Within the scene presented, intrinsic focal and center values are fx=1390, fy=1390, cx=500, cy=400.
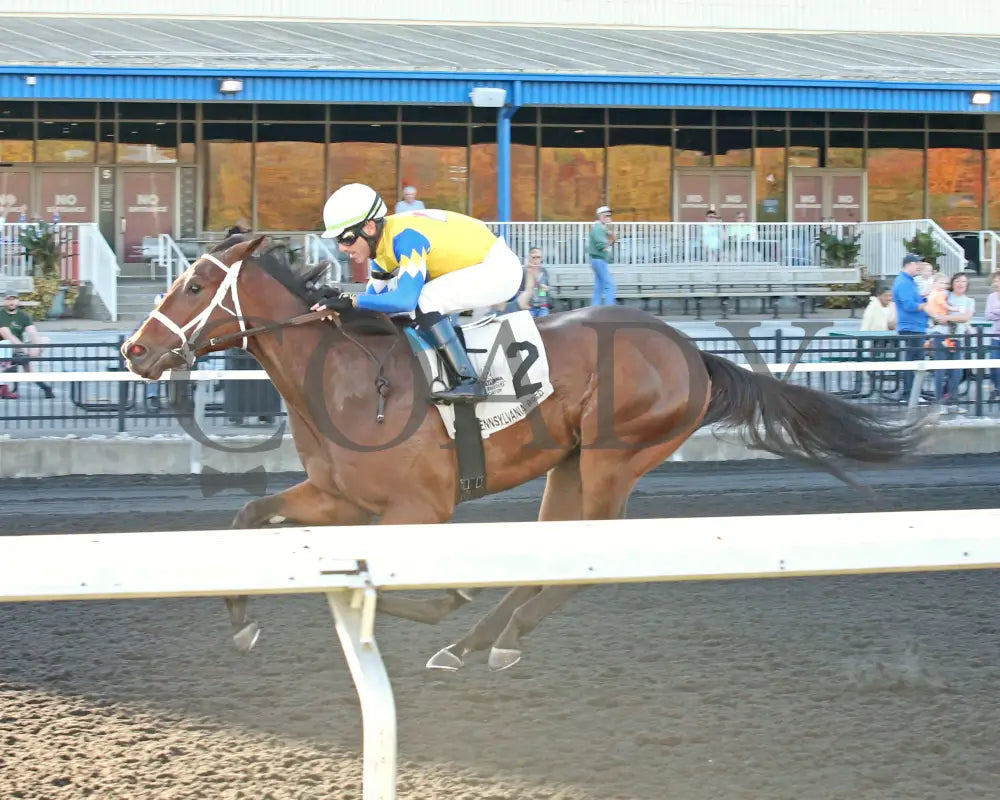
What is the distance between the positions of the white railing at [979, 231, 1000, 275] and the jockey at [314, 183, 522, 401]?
2052 centimetres

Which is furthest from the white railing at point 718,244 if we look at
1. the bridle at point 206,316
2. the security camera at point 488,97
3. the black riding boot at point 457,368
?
the black riding boot at point 457,368

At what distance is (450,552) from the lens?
323 cm

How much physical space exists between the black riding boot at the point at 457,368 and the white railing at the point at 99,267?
14787mm

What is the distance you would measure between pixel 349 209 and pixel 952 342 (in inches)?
357

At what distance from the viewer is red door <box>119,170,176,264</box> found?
23.9m

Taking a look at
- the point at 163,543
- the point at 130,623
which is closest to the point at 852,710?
the point at 163,543

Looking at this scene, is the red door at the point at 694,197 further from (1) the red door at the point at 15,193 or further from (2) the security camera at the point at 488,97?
(1) the red door at the point at 15,193

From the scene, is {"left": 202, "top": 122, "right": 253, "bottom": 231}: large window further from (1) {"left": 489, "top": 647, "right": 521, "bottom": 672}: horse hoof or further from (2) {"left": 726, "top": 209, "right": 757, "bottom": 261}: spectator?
(1) {"left": 489, "top": 647, "right": 521, "bottom": 672}: horse hoof

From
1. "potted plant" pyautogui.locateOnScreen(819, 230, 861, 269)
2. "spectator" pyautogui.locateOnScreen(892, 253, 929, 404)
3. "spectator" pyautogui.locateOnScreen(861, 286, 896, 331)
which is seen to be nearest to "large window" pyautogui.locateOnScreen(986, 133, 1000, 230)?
"potted plant" pyautogui.locateOnScreen(819, 230, 861, 269)

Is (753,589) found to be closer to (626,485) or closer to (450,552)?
(626,485)

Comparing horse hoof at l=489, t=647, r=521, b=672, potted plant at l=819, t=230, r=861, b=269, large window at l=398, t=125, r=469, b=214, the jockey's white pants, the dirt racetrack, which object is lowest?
the dirt racetrack

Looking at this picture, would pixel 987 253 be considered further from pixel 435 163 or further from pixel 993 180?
pixel 435 163

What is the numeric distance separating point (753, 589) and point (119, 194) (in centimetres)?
1950

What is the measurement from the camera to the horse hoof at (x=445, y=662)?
17.0 feet
